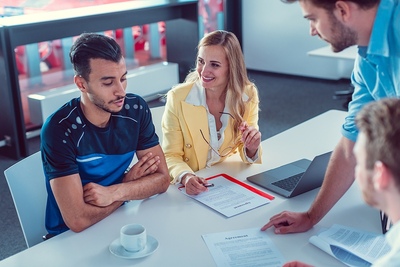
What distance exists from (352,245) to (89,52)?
3.67 feet

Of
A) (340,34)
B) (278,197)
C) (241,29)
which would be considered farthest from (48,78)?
(340,34)

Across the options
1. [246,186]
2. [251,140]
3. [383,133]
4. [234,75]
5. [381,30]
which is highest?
[381,30]

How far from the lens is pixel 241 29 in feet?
23.5

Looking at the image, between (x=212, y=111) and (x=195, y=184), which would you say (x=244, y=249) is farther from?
(x=212, y=111)

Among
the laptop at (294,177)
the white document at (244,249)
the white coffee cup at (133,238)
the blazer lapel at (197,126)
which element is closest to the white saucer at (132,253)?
the white coffee cup at (133,238)

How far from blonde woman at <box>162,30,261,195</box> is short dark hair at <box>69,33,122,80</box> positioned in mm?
529

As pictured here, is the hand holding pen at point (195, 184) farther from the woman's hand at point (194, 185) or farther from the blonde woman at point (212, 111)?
the blonde woman at point (212, 111)

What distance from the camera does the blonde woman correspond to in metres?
2.41

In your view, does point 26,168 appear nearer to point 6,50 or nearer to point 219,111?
point 219,111

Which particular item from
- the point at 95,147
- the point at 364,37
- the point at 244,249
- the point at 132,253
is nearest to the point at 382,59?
the point at 364,37

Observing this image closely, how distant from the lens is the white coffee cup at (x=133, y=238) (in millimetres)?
1572

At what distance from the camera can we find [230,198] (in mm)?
1964

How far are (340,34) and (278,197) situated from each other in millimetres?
722

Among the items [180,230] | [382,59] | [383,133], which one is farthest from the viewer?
[180,230]
